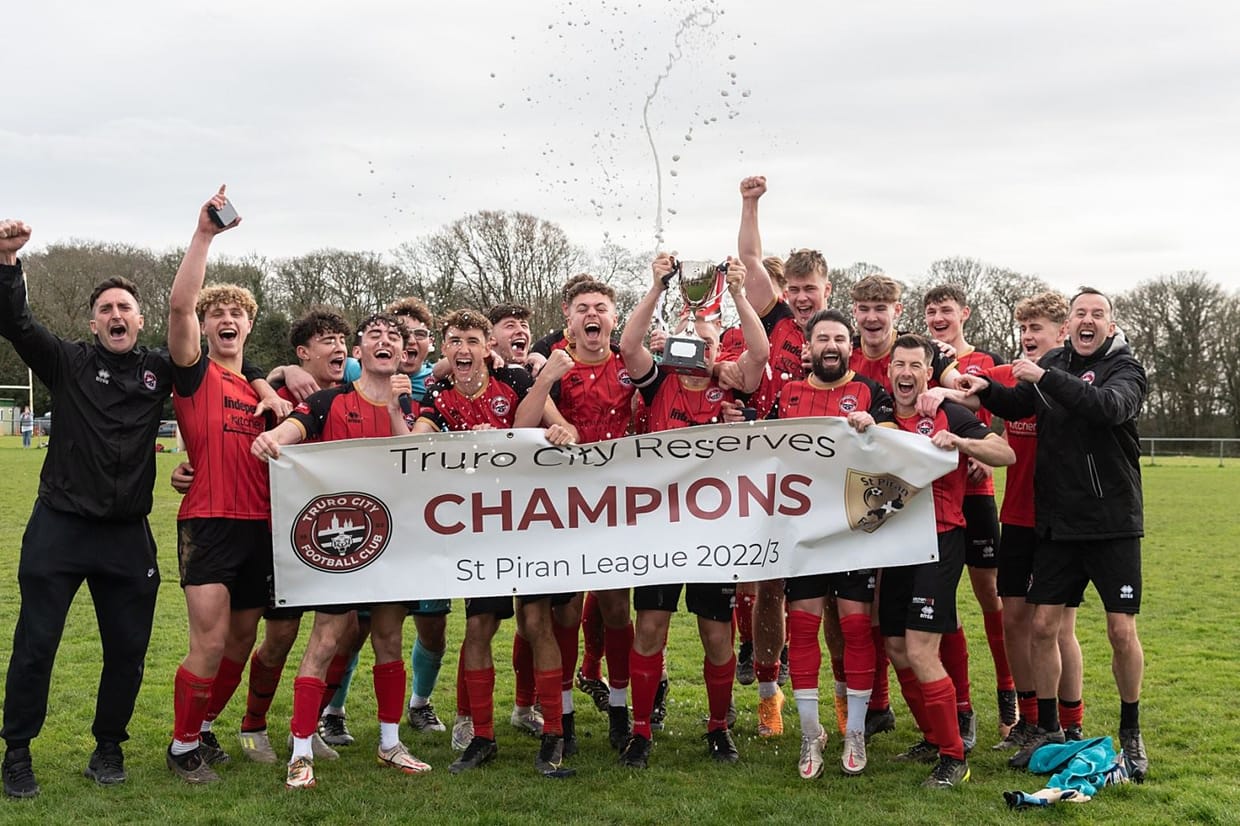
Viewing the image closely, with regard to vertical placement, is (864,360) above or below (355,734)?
above

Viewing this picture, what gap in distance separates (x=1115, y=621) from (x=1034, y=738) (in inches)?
34.9

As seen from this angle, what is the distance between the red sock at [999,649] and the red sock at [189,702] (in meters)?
4.93

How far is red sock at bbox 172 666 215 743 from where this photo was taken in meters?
6.06

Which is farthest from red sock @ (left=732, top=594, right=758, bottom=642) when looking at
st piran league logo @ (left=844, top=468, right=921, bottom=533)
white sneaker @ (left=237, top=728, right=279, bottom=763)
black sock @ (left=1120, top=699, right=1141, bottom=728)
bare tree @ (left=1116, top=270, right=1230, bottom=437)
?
bare tree @ (left=1116, top=270, right=1230, bottom=437)

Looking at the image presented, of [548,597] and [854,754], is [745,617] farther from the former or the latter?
[548,597]

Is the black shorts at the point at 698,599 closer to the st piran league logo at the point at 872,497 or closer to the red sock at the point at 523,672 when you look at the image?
the st piran league logo at the point at 872,497

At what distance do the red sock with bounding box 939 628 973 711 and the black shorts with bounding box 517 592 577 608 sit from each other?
2408 mm

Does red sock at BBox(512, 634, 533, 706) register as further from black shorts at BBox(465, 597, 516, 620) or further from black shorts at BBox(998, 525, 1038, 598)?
black shorts at BBox(998, 525, 1038, 598)

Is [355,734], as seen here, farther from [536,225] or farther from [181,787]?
[536,225]

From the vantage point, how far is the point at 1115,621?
6090mm

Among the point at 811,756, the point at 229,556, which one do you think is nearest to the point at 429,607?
the point at 229,556

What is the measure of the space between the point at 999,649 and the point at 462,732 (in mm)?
3601

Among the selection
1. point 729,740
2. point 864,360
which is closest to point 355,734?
point 729,740

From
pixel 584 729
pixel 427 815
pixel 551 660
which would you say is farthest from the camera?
pixel 584 729
